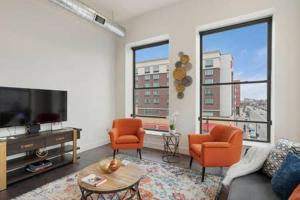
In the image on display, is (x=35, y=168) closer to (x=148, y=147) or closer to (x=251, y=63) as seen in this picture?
(x=148, y=147)

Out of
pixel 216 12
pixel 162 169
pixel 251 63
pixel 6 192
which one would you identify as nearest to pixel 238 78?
pixel 251 63

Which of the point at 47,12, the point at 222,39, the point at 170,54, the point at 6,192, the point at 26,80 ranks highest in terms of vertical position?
the point at 47,12

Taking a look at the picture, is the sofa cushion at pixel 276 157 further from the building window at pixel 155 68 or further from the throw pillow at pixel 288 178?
the building window at pixel 155 68

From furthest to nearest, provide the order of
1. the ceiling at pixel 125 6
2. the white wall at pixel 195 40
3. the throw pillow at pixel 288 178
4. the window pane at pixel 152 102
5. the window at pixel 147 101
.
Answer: the window at pixel 147 101 < the window pane at pixel 152 102 < the ceiling at pixel 125 6 < the white wall at pixel 195 40 < the throw pillow at pixel 288 178

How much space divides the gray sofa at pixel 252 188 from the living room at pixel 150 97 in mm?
16

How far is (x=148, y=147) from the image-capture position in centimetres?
470

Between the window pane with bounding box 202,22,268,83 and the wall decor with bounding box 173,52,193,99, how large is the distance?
17.7 inches

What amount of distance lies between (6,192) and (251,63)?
15.7 ft

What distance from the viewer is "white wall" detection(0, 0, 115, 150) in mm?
3100

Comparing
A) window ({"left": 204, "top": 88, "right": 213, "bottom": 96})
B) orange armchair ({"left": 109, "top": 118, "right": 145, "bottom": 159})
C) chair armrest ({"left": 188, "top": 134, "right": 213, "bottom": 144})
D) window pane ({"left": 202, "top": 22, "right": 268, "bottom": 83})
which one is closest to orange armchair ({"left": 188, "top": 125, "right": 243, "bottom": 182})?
chair armrest ({"left": 188, "top": 134, "right": 213, "bottom": 144})

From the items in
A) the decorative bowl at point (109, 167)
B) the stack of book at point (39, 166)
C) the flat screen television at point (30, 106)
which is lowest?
the stack of book at point (39, 166)

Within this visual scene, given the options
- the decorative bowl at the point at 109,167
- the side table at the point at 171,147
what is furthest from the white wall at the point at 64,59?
the decorative bowl at the point at 109,167

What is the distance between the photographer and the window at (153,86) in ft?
16.0

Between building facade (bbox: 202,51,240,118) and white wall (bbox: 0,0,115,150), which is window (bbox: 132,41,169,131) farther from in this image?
building facade (bbox: 202,51,240,118)
